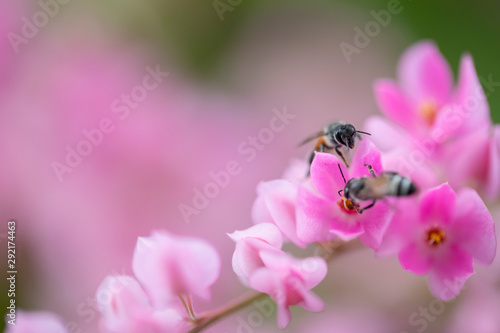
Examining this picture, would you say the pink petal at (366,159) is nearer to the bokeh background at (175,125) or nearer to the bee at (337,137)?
the bee at (337,137)

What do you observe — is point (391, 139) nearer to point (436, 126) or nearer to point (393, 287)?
point (436, 126)

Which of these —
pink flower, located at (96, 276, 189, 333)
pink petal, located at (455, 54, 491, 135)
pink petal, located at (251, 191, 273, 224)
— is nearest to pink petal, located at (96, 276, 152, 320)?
pink flower, located at (96, 276, 189, 333)

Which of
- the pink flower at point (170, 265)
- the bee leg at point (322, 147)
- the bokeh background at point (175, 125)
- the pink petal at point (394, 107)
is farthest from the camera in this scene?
the bokeh background at point (175, 125)

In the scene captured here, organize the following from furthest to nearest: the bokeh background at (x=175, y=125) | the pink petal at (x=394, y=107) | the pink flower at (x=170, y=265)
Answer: the bokeh background at (x=175, y=125)
the pink petal at (x=394, y=107)
the pink flower at (x=170, y=265)

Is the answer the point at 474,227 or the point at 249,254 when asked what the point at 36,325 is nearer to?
the point at 249,254

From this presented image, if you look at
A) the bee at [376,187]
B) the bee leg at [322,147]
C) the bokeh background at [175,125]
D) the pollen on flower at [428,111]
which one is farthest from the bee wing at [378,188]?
the bokeh background at [175,125]

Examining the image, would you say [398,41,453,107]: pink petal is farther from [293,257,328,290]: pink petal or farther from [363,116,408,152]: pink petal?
[293,257,328,290]: pink petal
